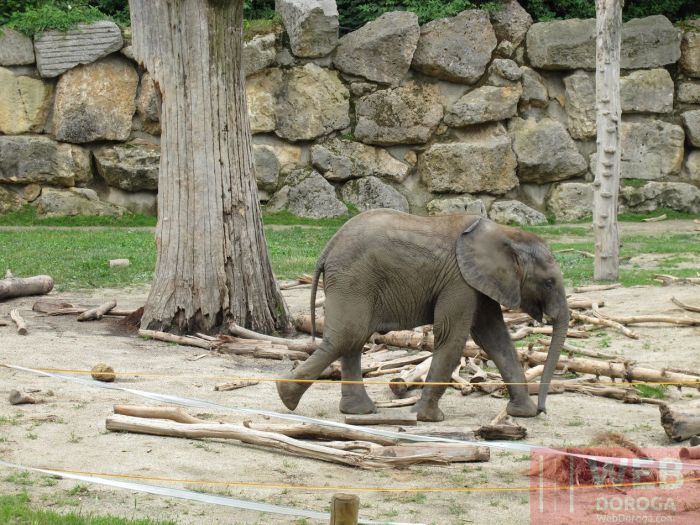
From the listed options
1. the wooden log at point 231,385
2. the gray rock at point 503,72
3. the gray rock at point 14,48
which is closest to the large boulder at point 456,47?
the gray rock at point 503,72

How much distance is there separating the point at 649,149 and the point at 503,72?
3.43 m

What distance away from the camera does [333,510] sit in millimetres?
4027

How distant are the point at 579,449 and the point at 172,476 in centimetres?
236

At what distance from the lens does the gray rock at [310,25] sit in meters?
20.4

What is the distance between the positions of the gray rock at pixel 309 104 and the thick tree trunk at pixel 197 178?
1000 cm

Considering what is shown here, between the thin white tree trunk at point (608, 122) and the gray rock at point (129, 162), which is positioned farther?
the gray rock at point (129, 162)

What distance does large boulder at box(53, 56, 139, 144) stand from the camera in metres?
19.5

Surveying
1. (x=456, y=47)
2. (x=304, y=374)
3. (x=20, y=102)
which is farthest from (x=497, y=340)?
(x=20, y=102)

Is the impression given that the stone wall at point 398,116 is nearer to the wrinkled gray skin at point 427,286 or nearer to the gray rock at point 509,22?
the gray rock at point 509,22

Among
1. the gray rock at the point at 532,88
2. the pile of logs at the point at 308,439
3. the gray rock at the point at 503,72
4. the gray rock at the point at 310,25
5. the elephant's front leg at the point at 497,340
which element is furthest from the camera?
the gray rock at the point at 532,88

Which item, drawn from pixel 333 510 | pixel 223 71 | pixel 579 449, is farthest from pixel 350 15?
pixel 333 510

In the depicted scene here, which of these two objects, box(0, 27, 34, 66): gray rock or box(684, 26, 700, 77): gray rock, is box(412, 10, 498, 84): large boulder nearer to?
box(684, 26, 700, 77): gray rock

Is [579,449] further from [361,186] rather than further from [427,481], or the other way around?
[361,186]

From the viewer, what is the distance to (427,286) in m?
7.67
